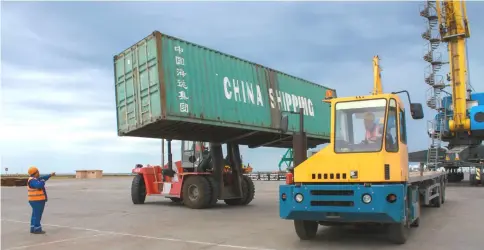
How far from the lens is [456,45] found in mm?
26094

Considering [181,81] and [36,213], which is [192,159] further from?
[36,213]

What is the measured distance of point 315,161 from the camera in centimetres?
751

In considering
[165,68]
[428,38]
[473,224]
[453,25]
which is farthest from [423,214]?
[428,38]

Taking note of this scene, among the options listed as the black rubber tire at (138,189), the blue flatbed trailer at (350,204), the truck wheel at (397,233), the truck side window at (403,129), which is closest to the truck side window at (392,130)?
the truck side window at (403,129)

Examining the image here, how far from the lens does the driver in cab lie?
734cm

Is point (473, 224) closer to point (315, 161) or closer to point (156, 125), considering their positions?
point (315, 161)

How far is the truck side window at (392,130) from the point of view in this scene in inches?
285

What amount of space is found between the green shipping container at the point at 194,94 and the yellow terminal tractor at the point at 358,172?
16.2 feet

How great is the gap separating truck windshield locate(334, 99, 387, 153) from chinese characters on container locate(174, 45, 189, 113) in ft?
17.0

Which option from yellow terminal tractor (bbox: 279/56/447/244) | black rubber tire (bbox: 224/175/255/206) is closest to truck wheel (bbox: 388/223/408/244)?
yellow terminal tractor (bbox: 279/56/447/244)

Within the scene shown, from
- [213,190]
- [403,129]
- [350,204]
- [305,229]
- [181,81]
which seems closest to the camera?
[350,204]

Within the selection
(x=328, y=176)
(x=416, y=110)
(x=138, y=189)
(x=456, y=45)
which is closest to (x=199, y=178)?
(x=138, y=189)

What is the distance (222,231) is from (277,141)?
24.7 ft

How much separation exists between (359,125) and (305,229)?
6.94 ft
